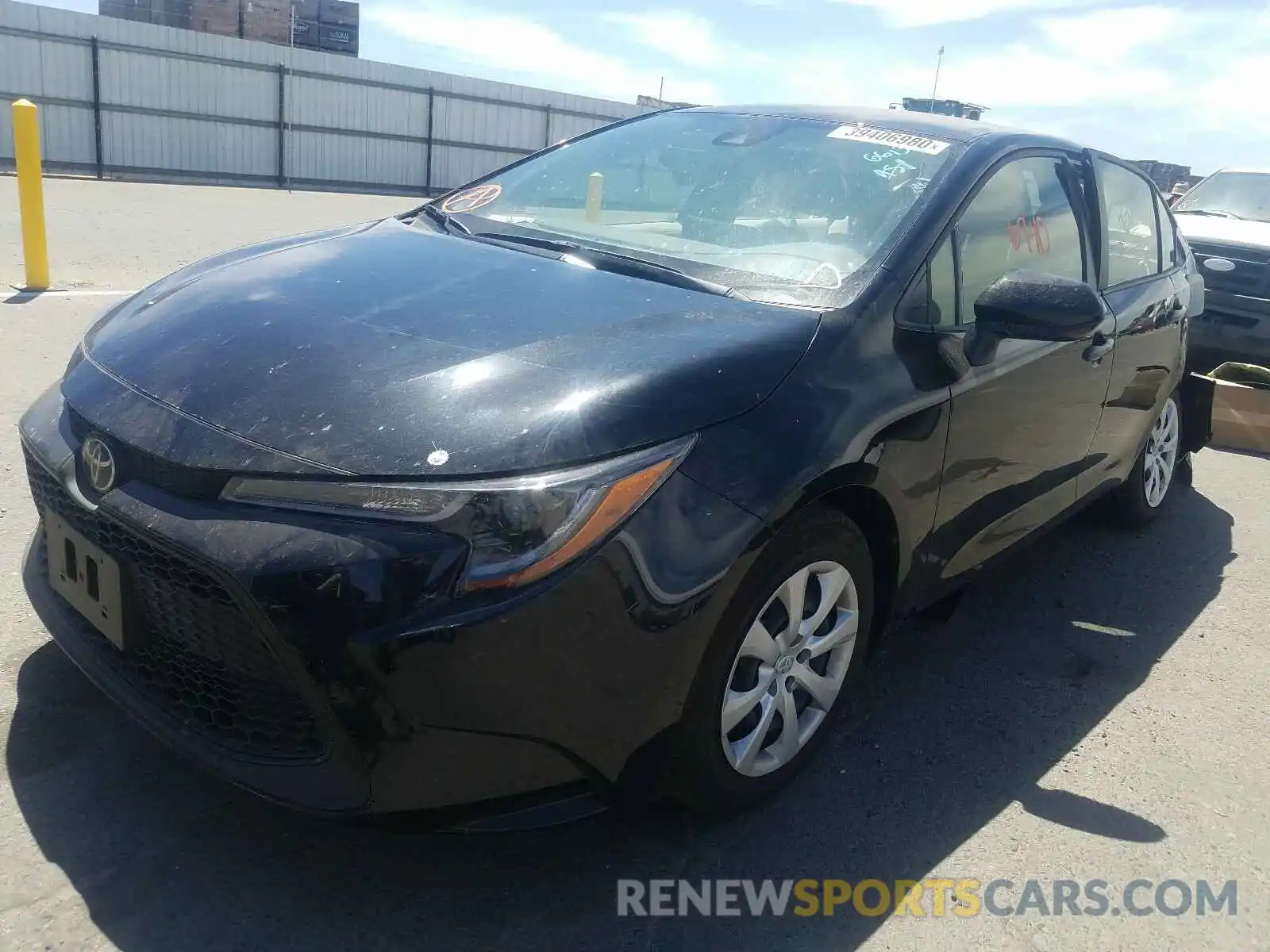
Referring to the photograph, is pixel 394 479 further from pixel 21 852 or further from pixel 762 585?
pixel 21 852

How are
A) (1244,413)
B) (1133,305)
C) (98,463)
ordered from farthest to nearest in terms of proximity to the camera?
(1244,413) → (1133,305) → (98,463)

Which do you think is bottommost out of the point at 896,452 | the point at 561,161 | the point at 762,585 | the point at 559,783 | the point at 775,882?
the point at 775,882

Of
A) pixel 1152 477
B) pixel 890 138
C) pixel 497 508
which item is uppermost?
pixel 890 138

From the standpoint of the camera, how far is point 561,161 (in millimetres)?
3645

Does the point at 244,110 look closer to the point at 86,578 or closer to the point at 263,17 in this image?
the point at 263,17

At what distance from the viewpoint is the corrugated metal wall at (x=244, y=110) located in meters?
18.5

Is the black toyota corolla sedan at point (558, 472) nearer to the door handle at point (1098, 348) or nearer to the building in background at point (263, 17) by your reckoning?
the door handle at point (1098, 348)

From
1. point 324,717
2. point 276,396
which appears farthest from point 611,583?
point 276,396

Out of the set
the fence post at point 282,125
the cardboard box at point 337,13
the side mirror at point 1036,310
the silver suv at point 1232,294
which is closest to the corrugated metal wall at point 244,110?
the fence post at point 282,125

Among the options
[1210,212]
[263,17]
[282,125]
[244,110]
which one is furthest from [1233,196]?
[263,17]

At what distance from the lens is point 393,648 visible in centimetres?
181

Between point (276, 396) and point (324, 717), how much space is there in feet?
2.03

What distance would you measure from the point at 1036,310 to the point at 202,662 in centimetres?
203

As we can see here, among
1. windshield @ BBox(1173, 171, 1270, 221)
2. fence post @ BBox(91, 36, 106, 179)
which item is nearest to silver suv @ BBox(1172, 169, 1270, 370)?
windshield @ BBox(1173, 171, 1270, 221)
